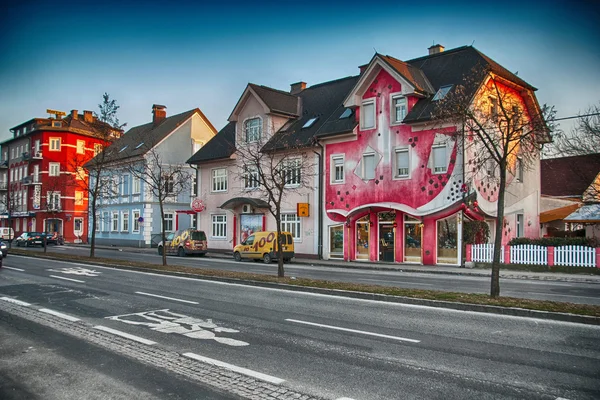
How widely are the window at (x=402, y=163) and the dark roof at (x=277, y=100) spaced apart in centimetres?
1005

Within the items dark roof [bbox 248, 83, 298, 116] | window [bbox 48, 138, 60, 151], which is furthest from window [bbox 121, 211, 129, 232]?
dark roof [bbox 248, 83, 298, 116]

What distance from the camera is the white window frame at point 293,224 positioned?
3266 centimetres

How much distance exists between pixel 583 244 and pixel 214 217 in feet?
82.2

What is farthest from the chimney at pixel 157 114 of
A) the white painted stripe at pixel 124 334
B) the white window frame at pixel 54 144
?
the white painted stripe at pixel 124 334

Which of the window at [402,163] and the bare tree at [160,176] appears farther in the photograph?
the window at [402,163]

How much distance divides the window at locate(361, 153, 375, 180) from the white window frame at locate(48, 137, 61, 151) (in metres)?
48.6

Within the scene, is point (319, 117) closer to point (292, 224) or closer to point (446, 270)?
point (292, 224)

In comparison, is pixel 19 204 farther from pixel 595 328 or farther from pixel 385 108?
pixel 595 328

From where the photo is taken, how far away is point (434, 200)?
26.2 m

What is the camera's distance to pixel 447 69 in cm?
2916

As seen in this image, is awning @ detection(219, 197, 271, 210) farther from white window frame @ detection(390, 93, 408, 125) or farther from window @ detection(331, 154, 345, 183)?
white window frame @ detection(390, 93, 408, 125)

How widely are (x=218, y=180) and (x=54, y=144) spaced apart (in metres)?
35.9

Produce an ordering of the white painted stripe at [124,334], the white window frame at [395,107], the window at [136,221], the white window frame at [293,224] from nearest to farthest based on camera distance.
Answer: the white painted stripe at [124,334] < the white window frame at [395,107] < the white window frame at [293,224] < the window at [136,221]

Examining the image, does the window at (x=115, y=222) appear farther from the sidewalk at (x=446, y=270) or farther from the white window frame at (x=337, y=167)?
the white window frame at (x=337, y=167)
